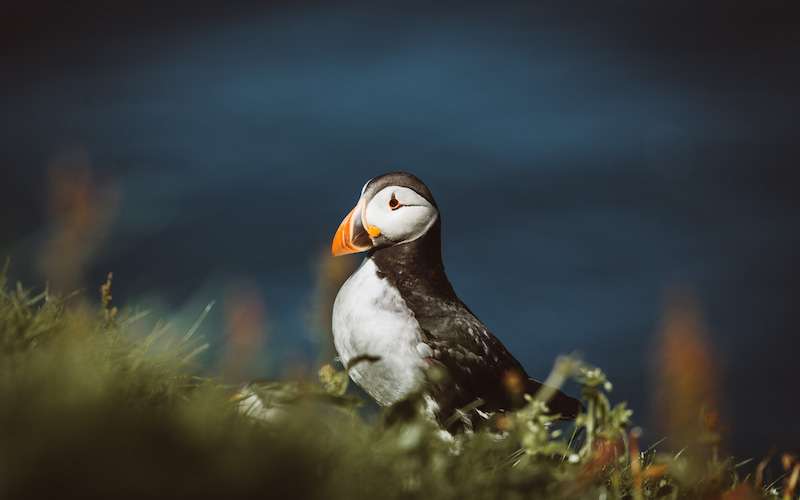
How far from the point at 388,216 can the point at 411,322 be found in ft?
2.18

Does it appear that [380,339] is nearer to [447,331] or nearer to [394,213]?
[447,331]

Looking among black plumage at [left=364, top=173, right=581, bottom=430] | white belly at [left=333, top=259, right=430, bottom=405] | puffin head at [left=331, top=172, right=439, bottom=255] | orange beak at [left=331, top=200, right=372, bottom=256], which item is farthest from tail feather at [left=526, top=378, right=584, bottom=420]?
orange beak at [left=331, top=200, right=372, bottom=256]

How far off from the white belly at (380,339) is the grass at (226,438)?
1.10 metres

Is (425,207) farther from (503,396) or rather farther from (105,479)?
(105,479)

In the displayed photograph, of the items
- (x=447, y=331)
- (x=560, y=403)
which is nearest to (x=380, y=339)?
(x=447, y=331)

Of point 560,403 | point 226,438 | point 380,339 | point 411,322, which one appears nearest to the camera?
point 226,438

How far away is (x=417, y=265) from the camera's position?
5363mm

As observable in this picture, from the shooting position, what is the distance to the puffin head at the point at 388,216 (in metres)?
5.36

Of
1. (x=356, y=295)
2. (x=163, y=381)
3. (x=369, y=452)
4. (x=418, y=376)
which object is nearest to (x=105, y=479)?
(x=369, y=452)

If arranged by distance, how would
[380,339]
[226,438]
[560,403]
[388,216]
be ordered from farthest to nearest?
[560,403] → [388,216] → [380,339] → [226,438]

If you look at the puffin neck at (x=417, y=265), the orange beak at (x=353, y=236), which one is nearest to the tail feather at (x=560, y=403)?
the puffin neck at (x=417, y=265)

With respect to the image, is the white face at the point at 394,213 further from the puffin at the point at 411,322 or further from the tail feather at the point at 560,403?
the tail feather at the point at 560,403

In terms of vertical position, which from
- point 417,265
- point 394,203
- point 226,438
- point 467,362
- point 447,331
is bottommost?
point 226,438

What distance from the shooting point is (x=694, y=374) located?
7.77 feet
